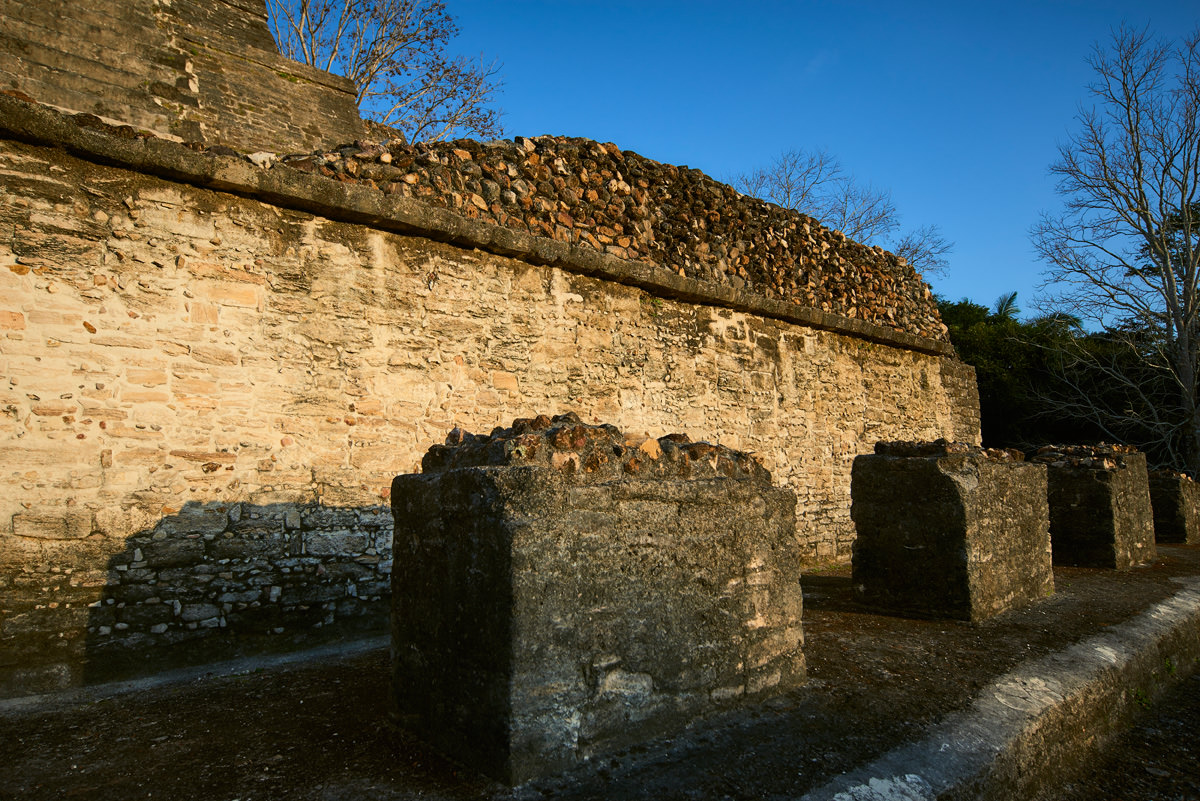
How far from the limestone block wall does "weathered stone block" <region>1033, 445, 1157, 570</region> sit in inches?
173

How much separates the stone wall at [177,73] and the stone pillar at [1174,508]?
452 inches

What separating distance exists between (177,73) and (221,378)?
511cm

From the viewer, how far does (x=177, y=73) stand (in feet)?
23.7

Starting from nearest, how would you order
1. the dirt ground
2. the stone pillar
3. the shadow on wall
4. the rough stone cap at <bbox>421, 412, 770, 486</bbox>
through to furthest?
the dirt ground, the rough stone cap at <bbox>421, 412, 770, 486</bbox>, the shadow on wall, the stone pillar

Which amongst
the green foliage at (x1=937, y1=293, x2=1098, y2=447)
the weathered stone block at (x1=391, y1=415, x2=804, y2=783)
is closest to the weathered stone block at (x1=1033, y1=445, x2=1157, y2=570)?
the weathered stone block at (x1=391, y1=415, x2=804, y2=783)

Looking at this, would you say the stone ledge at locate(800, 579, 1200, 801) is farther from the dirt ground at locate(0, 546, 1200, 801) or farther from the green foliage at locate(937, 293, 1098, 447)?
the green foliage at locate(937, 293, 1098, 447)

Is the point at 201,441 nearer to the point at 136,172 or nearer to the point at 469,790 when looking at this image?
the point at 136,172

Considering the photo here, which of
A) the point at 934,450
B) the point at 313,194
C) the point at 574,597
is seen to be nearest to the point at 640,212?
the point at 313,194

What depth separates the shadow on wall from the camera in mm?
3467

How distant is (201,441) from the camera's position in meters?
3.97

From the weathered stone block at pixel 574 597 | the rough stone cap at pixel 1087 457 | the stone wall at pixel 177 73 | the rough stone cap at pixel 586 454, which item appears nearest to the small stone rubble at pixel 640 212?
the stone wall at pixel 177 73

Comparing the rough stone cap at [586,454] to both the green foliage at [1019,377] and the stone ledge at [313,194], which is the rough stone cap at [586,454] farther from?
the green foliage at [1019,377]

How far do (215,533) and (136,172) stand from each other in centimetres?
212

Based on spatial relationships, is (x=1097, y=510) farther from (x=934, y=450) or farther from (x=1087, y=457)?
(x=934, y=450)
